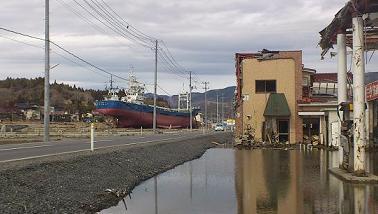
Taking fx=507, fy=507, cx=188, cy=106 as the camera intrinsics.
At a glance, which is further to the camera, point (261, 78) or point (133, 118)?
point (133, 118)

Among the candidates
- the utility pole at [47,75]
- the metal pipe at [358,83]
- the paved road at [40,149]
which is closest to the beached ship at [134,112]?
the utility pole at [47,75]

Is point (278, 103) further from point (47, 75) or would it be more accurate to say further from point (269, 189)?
point (269, 189)

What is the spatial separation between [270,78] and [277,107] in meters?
3.53

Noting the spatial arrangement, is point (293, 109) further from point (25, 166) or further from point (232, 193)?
point (25, 166)

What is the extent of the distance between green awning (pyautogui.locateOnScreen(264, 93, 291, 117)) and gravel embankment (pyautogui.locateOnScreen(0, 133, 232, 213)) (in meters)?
25.1

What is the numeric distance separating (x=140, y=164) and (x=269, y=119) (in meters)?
26.8

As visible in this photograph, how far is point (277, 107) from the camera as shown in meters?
46.3

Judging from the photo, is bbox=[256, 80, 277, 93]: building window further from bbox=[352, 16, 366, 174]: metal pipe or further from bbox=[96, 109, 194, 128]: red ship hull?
bbox=[96, 109, 194, 128]: red ship hull

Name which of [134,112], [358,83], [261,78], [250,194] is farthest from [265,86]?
[134,112]

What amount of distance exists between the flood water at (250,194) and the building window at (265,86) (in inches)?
1048

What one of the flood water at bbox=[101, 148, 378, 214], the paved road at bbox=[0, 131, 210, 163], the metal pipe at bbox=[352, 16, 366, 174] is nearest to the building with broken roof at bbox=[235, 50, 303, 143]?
the paved road at bbox=[0, 131, 210, 163]

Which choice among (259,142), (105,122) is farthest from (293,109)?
(105,122)

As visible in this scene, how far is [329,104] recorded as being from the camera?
146 ft

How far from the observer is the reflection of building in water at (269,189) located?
12.7 metres
